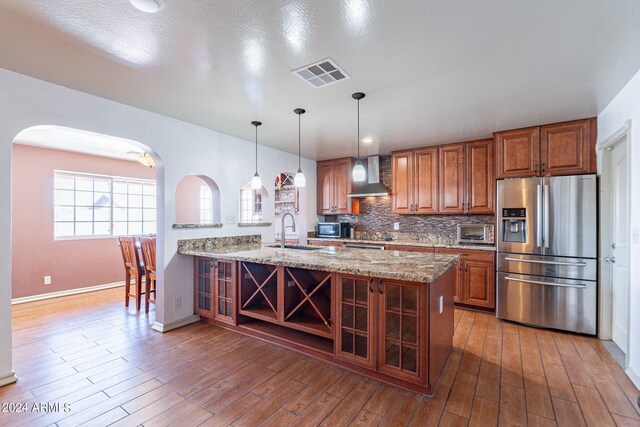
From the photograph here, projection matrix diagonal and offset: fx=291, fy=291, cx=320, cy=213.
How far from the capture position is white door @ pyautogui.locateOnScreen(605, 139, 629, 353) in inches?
111

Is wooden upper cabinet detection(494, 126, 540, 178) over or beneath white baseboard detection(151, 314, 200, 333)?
over

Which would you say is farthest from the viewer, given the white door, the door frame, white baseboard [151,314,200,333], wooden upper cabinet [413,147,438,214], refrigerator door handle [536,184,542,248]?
wooden upper cabinet [413,147,438,214]

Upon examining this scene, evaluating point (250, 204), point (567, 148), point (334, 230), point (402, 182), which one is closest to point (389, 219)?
point (402, 182)

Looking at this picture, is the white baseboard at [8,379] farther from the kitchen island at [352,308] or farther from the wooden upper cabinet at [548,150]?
the wooden upper cabinet at [548,150]

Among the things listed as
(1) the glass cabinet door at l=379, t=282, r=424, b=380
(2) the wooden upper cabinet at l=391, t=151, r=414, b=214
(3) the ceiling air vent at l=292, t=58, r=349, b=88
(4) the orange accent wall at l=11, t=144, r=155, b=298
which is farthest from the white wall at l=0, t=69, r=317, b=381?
(4) the orange accent wall at l=11, t=144, r=155, b=298

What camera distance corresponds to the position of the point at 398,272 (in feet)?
6.92

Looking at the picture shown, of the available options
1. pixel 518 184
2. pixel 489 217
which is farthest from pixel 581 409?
pixel 489 217

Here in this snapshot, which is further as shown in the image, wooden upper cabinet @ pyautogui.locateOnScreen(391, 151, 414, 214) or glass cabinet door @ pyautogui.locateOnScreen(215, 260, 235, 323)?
wooden upper cabinet @ pyautogui.locateOnScreen(391, 151, 414, 214)

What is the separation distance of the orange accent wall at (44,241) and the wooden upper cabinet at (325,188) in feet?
13.2

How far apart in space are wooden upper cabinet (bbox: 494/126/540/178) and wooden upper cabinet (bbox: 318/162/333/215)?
2.87 metres

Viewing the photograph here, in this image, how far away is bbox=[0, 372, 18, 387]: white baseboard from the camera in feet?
7.32

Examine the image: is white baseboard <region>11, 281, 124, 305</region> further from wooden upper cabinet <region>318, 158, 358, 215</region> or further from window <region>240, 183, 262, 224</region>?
wooden upper cabinet <region>318, 158, 358, 215</region>

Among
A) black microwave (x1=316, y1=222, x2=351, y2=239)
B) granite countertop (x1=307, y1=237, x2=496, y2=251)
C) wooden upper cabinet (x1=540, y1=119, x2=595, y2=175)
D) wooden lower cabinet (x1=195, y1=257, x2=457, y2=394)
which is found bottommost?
wooden lower cabinet (x1=195, y1=257, x2=457, y2=394)

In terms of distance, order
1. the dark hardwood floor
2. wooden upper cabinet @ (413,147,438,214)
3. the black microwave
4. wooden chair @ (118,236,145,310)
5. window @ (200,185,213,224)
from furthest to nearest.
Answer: window @ (200,185,213,224) → the black microwave → wooden upper cabinet @ (413,147,438,214) → wooden chair @ (118,236,145,310) → the dark hardwood floor
